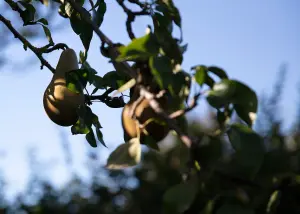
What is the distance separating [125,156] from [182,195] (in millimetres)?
101

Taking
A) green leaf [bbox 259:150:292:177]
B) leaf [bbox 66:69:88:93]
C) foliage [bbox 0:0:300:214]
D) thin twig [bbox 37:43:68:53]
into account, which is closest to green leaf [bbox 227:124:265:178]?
foliage [bbox 0:0:300:214]

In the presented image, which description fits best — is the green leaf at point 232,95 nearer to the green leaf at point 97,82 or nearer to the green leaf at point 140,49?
the green leaf at point 140,49

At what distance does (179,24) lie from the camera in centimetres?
84

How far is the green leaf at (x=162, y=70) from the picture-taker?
0.65m

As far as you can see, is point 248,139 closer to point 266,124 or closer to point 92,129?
point 92,129

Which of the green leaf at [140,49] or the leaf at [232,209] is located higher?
the green leaf at [140,49]

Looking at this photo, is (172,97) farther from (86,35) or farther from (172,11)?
(86,35)

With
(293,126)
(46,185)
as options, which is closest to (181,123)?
(293,126)

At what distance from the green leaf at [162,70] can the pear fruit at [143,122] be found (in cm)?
7

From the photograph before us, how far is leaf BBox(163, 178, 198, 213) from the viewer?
2.05 feet

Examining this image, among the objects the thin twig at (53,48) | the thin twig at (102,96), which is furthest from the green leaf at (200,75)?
the thin twig at (53,48)

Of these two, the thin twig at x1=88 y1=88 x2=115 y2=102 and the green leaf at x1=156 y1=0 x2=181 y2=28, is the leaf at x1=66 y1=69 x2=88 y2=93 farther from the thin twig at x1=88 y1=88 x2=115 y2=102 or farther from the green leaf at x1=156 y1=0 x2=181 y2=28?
the green leaf at x1=156 y1=0 x2=181 y2=28

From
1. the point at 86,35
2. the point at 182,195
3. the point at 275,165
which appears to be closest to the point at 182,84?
the point at 182,195

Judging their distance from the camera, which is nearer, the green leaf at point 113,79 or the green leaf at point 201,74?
the green leaf at point 201,74
